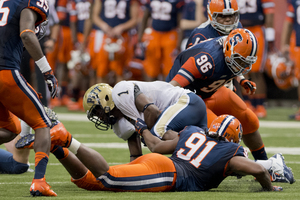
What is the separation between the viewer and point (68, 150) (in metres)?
3.84

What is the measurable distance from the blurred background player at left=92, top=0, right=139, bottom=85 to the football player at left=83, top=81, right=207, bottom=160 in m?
7.06

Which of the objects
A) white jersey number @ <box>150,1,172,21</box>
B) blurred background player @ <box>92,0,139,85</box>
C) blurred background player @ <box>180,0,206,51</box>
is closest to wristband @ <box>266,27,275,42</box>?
blurred background player @ <box>180,0,206,51</box>

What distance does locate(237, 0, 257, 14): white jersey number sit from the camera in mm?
10250

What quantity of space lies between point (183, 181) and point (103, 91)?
1.06 m

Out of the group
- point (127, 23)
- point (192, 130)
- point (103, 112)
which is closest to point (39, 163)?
point (103, 112)

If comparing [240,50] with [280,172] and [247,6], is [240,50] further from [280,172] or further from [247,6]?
[247,6]

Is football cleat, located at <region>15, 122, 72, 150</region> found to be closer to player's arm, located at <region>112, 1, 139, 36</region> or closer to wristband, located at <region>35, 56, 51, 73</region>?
wristband, located at <region>35, 56, 51, 73</region>

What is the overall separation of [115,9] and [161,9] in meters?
1.12

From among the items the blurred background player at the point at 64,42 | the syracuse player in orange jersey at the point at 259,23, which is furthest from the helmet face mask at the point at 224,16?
the blurred background player at the point at 64,42

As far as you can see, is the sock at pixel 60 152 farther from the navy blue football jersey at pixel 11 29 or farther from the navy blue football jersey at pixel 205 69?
the navy blue football jersey at pixel 205 69

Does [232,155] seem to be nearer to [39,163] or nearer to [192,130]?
[192,130]

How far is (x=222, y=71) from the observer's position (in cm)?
449

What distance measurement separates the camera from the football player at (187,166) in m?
3.56

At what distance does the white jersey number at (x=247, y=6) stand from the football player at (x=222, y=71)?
585 cm
